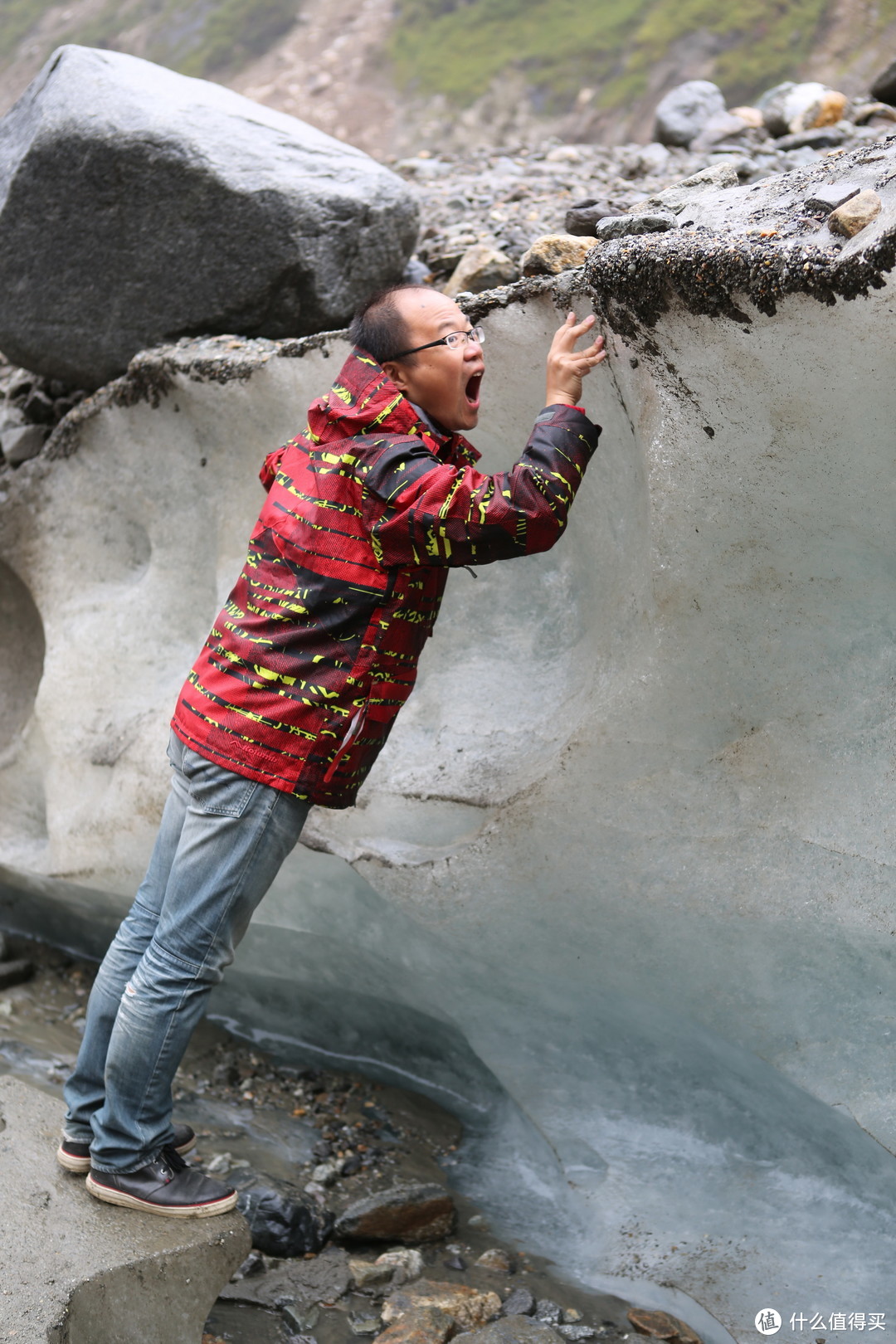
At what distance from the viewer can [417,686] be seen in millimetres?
2729

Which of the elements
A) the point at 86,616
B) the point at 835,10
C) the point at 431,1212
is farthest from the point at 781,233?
the point at 835,10

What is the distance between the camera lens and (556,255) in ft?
7.95

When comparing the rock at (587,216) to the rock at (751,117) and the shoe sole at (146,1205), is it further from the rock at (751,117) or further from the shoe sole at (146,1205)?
the rock at (751,117)

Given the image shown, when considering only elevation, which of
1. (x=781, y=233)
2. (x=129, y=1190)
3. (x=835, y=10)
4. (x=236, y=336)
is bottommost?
(x=835, y=10)

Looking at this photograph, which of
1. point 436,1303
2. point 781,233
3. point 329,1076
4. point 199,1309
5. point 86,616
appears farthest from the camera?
point 86,616

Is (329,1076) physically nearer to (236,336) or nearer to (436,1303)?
(436,1303)

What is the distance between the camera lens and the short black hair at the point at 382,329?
1.76 m

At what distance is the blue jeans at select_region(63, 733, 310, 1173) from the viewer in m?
1.81

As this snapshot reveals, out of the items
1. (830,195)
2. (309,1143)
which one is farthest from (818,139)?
(309,1143)

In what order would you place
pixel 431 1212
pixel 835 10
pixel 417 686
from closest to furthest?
1. pixel 431 1212
2. pixel 417 686
3. pixel 835 10

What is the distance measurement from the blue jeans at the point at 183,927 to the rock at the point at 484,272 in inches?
60.5

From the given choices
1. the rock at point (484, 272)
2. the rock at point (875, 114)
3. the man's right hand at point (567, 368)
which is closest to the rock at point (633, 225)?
the man's right hand at point (567, 368)

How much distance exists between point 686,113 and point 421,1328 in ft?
15.8

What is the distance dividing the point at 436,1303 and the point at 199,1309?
0.43 meters
